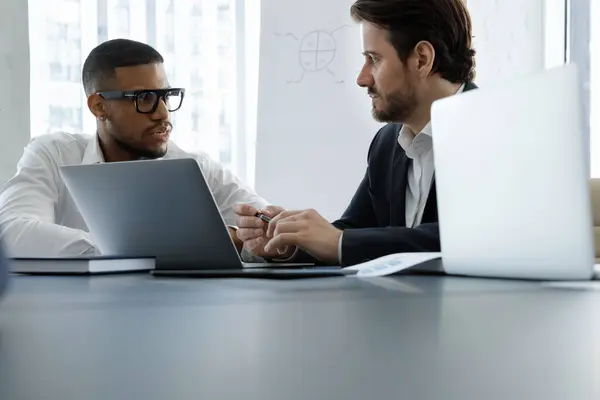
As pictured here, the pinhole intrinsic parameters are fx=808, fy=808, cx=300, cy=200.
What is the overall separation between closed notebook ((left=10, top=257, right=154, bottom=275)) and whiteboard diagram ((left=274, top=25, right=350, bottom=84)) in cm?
210

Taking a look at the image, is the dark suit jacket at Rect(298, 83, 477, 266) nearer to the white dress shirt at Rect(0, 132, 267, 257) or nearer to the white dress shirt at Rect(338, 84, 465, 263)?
the white dress shirt at Rect(338, 84, 465, 263)

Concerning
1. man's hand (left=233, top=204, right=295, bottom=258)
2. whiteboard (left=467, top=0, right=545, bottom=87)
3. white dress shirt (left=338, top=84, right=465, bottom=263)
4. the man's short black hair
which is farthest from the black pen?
whiteboard (left=467, top=0, right=545, bottom=87)

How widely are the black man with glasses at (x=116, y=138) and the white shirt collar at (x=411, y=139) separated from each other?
61 centimetres

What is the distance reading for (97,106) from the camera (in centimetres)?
271

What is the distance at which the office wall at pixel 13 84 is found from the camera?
3162 mm

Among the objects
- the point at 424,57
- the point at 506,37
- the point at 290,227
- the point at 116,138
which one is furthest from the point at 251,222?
the point at 506,37

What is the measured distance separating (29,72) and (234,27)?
890mm

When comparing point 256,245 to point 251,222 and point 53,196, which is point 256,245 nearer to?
point 251,222

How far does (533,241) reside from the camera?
0.96 metres

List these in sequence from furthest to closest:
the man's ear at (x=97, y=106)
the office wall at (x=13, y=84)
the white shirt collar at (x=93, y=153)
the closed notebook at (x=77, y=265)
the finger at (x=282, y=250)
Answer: the office wall at (x=13, y=84), the man's ear at (x=97, y=106), the white shirt collar at (x=93, y=153), the finger at (x=282, y=250), the closed notebook at (x=77, y=265)

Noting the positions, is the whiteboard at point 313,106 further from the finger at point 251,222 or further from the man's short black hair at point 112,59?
the finger at point 251,222

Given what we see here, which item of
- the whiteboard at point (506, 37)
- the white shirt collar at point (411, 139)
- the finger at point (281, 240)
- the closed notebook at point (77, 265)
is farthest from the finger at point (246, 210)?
the whiteboard at point (506, 37)

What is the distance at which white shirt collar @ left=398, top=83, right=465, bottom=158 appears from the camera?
1.96 metres

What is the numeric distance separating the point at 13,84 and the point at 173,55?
66 cm
